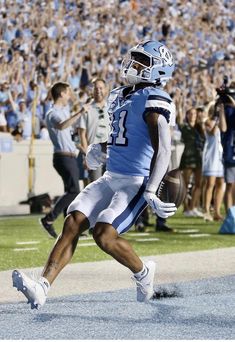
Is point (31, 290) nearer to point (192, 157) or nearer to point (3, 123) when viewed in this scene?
point (192, 157)

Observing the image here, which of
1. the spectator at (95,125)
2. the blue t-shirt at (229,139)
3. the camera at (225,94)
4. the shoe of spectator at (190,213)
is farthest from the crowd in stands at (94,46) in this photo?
the spectator at (95,125)

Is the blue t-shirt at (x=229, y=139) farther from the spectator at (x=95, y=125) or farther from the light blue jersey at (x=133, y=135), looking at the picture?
the light blue jersey at (x=133, y=135)

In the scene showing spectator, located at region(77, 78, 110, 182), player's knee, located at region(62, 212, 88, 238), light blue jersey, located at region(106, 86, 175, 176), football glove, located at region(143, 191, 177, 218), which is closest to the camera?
football glove, located at region(143, 191, 177, 218)

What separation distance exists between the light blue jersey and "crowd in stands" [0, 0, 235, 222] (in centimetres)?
941

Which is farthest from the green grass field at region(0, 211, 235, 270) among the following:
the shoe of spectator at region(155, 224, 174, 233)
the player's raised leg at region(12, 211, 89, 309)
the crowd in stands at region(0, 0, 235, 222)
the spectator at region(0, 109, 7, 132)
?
the crowd in stands at region(0, 0, 235, 222)

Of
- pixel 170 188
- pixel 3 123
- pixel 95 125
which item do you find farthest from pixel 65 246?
pixel 3 123

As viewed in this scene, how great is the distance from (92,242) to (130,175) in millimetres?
4990

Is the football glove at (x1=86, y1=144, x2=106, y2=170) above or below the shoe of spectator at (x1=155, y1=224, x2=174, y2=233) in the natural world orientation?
above

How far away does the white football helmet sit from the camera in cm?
664

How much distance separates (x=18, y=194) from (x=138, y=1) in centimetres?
1288

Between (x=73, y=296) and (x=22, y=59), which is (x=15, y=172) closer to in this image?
(x=22, y=59)

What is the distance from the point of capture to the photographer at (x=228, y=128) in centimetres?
1360

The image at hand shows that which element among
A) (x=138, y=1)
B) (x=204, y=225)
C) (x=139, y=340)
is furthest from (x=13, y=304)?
(x=138, y=1)

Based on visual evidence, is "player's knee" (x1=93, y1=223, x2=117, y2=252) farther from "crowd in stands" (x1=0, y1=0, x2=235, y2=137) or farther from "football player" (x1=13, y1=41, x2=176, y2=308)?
"crowd in stands" (x1=0, y1=0, x2=235, y2=137)
